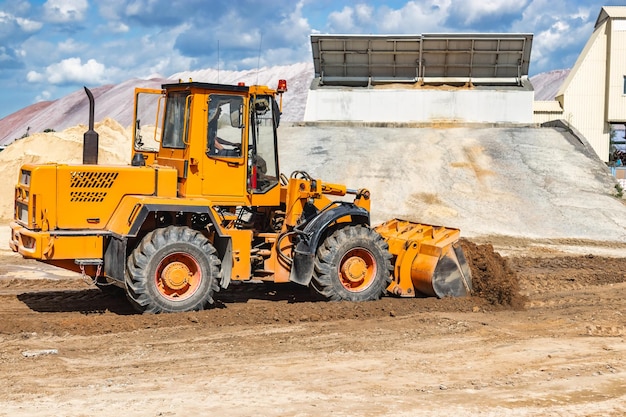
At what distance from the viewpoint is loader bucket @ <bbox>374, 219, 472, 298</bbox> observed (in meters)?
10.9

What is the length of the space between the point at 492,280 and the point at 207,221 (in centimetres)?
397

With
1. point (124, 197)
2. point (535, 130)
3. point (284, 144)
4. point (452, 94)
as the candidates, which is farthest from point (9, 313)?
point (452, 94)

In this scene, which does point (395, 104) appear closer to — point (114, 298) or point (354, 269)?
point (354, 269)

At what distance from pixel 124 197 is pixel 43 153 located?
2046cm

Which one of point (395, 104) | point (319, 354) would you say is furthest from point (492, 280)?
point (395, 104)

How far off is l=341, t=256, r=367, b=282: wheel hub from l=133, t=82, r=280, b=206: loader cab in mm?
1216

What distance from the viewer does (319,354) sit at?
8062 millimetres

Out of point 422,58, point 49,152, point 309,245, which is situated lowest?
point 309,245

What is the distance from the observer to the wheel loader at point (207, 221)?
933 cm

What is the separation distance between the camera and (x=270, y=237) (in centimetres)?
1058

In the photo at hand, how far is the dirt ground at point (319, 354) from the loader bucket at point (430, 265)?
0.21 metres

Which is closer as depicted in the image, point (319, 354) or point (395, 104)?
point (319, 354)

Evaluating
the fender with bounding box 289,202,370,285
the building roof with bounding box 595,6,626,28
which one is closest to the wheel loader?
the fender with bounding box 289,202,370,285

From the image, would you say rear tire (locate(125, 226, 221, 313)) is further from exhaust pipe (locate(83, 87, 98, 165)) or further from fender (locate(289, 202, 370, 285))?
exhaust pipe (locate(83, 87, 98, 165))
